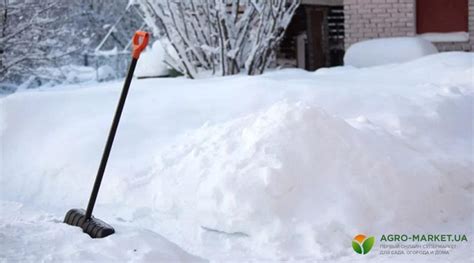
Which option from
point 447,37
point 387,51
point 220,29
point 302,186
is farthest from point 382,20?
point 302,186

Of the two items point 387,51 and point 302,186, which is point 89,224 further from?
point 387,51

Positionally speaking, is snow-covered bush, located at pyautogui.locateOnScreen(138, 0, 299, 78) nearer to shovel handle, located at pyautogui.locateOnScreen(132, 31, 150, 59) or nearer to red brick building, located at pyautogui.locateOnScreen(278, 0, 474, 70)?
red brick building, located at pyautogui.locateOnScreen(278, 0, 474, 70)

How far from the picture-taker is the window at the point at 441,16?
38.7ft

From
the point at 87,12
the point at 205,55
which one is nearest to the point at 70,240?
the point at 205,55

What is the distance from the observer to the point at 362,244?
457cm

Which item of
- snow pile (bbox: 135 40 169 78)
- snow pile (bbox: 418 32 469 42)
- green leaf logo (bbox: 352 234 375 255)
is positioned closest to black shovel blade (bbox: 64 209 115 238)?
green leaf logo (bbox: 352 234 375 255)

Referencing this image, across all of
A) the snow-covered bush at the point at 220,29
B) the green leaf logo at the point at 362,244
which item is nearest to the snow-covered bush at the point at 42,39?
the snow-covered bush at the point at 220,29

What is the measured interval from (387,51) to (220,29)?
2.57m

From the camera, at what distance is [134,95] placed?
7441mm

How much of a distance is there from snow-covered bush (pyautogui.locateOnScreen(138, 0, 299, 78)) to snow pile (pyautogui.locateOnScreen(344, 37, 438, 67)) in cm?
131

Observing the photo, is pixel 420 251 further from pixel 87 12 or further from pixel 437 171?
pixel 87 12

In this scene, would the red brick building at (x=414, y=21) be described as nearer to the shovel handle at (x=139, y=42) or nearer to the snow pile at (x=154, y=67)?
the snow pile at (x=154, y=67)

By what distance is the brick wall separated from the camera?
1184 centimetres

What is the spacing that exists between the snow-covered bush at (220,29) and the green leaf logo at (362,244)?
5.61m
